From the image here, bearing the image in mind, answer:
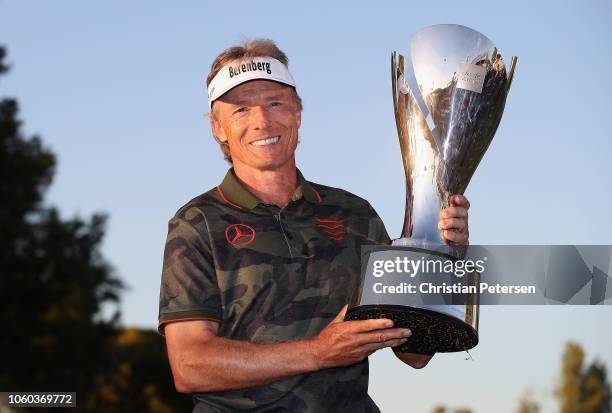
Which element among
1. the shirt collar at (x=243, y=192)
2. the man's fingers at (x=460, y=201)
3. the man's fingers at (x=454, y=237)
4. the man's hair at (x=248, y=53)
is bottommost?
the man's fingers at (x=454, y=237)

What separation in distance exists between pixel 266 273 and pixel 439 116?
1.06 meters

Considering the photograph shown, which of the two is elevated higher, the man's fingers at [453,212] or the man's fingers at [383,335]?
the man's fingers at [453,212]

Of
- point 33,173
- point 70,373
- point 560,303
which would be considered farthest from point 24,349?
point 560,303

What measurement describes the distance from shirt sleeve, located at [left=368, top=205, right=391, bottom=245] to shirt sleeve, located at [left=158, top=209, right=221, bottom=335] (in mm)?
845

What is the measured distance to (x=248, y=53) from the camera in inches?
189

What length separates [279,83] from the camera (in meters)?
4.79

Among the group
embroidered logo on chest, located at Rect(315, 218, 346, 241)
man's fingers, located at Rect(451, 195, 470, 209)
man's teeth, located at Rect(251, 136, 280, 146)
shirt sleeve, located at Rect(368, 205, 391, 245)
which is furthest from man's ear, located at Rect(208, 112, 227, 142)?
man's fingers, located at Rect(451, 195, 470, 209)

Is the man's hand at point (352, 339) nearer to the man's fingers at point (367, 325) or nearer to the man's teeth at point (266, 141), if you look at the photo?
the man's fingers at point (367, 325)

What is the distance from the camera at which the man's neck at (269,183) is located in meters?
4.74

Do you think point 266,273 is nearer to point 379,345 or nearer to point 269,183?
point 269,183

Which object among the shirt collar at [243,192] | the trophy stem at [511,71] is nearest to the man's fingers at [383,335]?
the shirt collar at [243,192]

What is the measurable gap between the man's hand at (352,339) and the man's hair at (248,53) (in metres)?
1.53

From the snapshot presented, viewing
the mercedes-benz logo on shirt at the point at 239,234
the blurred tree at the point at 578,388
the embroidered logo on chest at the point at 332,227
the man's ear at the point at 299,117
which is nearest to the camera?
the mercedes-benz logo on shirt at the point at 239,234

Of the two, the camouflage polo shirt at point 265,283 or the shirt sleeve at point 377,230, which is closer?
the camouflage polo shirt at point 265,283
